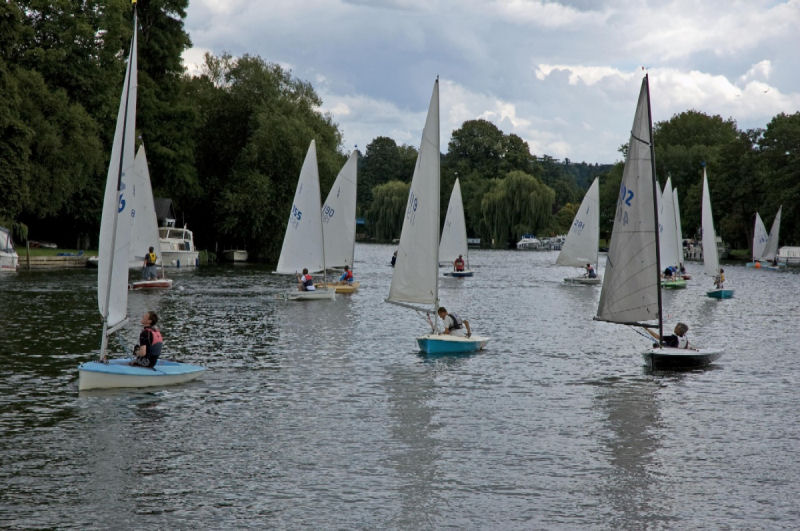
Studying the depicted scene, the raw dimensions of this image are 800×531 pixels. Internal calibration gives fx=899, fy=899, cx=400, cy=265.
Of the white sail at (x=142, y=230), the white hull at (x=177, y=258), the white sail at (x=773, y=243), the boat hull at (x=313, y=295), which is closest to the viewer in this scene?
the boat hull at (x=313, y=295)

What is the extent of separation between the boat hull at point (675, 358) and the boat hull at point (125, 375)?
1249 cm

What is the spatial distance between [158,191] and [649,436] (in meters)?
67.8

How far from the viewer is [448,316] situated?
27.9 meters

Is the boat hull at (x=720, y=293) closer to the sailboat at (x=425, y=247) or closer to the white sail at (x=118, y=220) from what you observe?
the sailboat at (x=425, y=247)

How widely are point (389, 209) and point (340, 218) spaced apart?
9179 cm

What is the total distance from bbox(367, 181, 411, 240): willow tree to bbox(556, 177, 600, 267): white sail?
78.1m

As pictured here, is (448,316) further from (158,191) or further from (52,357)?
(158,191)

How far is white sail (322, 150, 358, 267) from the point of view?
4978 centimetres

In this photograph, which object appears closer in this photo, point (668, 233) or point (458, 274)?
point (668, 233)

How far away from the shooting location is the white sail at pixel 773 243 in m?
95.2

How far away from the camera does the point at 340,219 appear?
50312mm

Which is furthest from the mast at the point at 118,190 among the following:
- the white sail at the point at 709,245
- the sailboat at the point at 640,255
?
the white sail at the point at 709,245

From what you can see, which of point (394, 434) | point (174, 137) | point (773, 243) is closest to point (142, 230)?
point (174, 137)

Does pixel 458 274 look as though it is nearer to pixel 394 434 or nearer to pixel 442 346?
pixel 442 346
